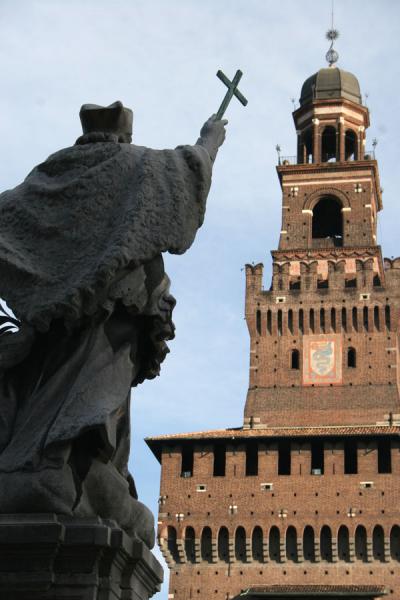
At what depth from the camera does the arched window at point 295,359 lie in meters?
40.0

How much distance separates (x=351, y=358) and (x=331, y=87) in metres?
11.3

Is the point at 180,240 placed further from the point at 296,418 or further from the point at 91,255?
the point at 296,418

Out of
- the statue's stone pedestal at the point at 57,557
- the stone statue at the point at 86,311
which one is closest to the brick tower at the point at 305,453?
the stone statue at the point at 86,311

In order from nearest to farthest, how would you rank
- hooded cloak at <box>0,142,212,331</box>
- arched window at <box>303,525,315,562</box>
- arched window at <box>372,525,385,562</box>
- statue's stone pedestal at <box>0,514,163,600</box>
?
statue's stone pedestal at <box>0,514,163,600</box>, hooded cloak at <box>0,142,212,331</box>, arched window at <box>372,525,385,562</box>, arched window at <box>303,525,315,562</box>

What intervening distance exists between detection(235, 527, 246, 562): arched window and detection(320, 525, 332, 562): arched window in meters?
2.42

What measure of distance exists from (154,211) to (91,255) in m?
0.30

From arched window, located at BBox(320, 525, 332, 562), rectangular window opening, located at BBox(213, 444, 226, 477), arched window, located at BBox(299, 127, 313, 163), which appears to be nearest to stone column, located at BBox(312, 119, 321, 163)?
arched window, located at BBox(299, 127, 313, 163)

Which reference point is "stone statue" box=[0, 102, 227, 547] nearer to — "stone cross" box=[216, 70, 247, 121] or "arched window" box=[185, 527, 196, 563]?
"stone cross" box=[216, 70, 247, 121]

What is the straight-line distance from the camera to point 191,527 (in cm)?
3725

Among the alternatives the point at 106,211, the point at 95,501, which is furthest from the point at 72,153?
the point at 95,501

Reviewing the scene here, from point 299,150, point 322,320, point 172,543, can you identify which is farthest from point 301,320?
point 172,543

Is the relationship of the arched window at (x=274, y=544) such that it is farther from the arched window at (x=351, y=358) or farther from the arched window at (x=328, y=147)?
the arched window at (x=328, y=147)

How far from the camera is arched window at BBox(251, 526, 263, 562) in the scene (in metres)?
37.0

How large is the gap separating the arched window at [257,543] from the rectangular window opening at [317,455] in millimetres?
2566
